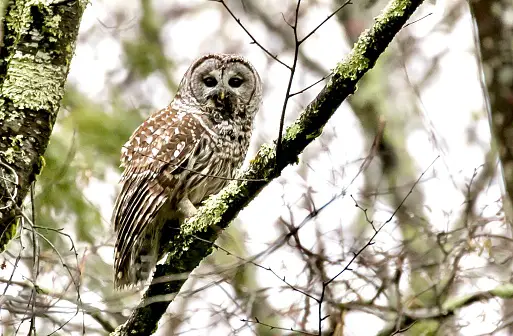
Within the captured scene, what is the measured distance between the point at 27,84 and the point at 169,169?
5.24 feet

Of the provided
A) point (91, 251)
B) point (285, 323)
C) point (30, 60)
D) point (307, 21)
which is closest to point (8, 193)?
point (30, 60)

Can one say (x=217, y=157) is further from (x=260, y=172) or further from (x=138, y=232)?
(x=260, y=172)

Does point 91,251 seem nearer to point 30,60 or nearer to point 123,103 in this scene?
point 30,60

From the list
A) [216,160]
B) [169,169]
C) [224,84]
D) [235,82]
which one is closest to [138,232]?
[169,169]

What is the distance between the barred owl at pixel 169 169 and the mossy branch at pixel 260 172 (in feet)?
2.44

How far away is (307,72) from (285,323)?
17.9 feet

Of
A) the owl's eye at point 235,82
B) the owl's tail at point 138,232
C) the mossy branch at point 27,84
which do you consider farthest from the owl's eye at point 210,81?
the mossy branch at point 27,84

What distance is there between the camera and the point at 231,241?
4.19 m

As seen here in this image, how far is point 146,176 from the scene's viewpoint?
195 inches

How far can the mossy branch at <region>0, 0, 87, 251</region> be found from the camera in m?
3.35

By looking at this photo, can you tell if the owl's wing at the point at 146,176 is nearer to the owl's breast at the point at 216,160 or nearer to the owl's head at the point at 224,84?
the owl's breast at the point at 216,160

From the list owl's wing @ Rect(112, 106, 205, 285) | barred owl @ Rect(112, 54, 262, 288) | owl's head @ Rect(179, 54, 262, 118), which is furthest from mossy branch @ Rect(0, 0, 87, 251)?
owl's head @ Rect(179, 54, 262, 118)

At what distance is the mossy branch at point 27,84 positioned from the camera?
11.0 ft

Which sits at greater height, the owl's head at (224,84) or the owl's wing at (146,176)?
the owl's head at (224,84)
